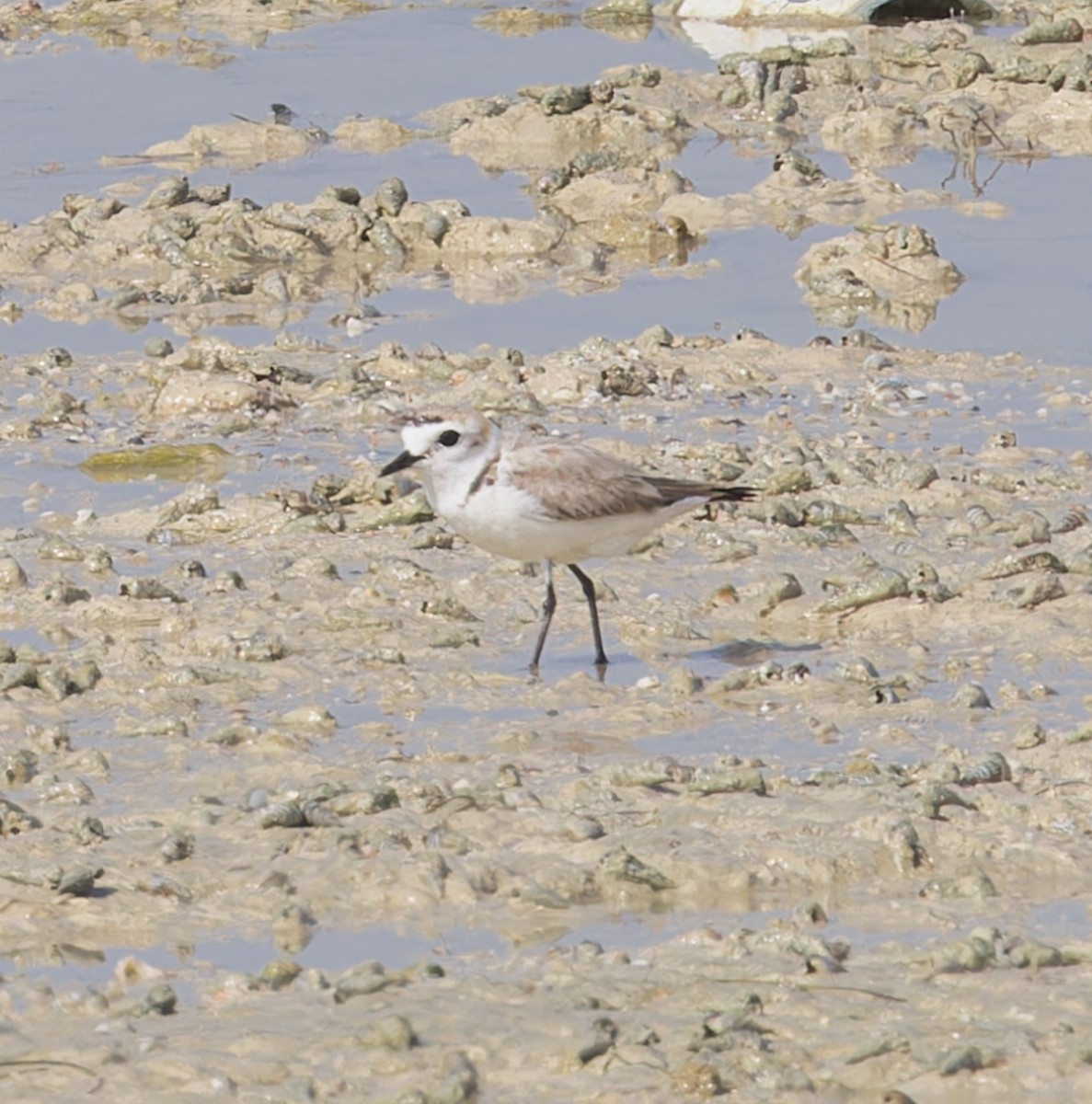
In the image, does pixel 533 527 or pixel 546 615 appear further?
pixel 546 615

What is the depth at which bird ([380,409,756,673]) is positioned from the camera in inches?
304

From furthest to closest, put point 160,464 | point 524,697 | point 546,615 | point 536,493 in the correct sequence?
1. point 160,464
2. point 546,615
3. point 536,493
4. point 524,697

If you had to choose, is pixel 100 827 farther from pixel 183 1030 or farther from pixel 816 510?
pixel 816 510

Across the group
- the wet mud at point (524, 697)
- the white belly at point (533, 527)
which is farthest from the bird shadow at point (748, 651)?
the white belly at point (533, 527)

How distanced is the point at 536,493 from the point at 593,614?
1.65ft

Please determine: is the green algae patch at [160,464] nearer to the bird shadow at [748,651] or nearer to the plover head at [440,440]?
the plover head at [440,440]

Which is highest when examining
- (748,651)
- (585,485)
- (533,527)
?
(585,485)

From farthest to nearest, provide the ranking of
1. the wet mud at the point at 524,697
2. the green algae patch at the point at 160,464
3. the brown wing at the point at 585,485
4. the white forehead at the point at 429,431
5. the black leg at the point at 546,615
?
the green algae patch at the point at 160,464
the black leg at the point at 546,615
the brown wing at the point at 585,485
the white forehead at the point at 429,431
the wet mud at the point at 524,697

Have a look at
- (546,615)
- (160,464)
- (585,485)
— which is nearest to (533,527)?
(585,485)

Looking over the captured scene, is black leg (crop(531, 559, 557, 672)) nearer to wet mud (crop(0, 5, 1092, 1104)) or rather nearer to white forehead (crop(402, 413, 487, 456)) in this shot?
wet mud (crop(0, 5, 1092, 1104))

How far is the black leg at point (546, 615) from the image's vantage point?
7.87 m

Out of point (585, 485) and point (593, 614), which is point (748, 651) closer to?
point (593, 614)

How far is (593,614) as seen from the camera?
26.0 ft

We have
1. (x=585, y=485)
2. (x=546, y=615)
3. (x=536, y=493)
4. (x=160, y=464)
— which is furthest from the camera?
(x=160, y=464)
